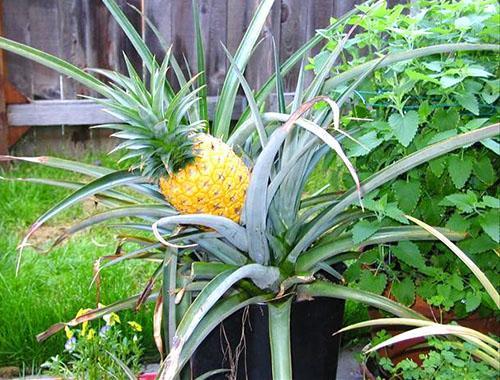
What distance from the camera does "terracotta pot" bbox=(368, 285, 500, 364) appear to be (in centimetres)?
191

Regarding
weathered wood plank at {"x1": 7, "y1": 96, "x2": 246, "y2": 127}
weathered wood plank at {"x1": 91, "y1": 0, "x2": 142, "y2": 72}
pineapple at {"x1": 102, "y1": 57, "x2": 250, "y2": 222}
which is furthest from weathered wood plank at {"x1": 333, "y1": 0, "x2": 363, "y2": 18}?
pineapple at {"x1": 102, "y1": 57, "x2": 250, "y2": 222}

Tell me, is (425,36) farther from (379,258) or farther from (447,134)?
(379,258)

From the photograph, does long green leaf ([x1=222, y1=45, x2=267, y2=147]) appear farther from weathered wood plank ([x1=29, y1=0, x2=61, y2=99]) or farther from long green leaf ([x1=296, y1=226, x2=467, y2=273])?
weathered wood plank ([x1=29, y1=0, x2=61, y2=99])

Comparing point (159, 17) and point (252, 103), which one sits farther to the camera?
point (159, 17)

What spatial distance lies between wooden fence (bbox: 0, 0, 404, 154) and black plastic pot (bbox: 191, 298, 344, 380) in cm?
215

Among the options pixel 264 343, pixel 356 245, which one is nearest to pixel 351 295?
pixel 356 245

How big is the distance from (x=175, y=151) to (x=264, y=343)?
0.57 meters

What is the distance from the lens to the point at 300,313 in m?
1.77

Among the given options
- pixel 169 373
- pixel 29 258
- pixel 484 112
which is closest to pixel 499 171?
pixel 484 112

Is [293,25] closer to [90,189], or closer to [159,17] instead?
[159,17]

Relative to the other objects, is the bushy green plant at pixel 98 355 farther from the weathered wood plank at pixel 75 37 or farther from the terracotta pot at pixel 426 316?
the weathered wood plank at pixel 75 37

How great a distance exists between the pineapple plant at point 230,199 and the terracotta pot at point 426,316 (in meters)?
0.24

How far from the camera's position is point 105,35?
405 cm

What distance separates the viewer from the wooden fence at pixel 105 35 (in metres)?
3.86
